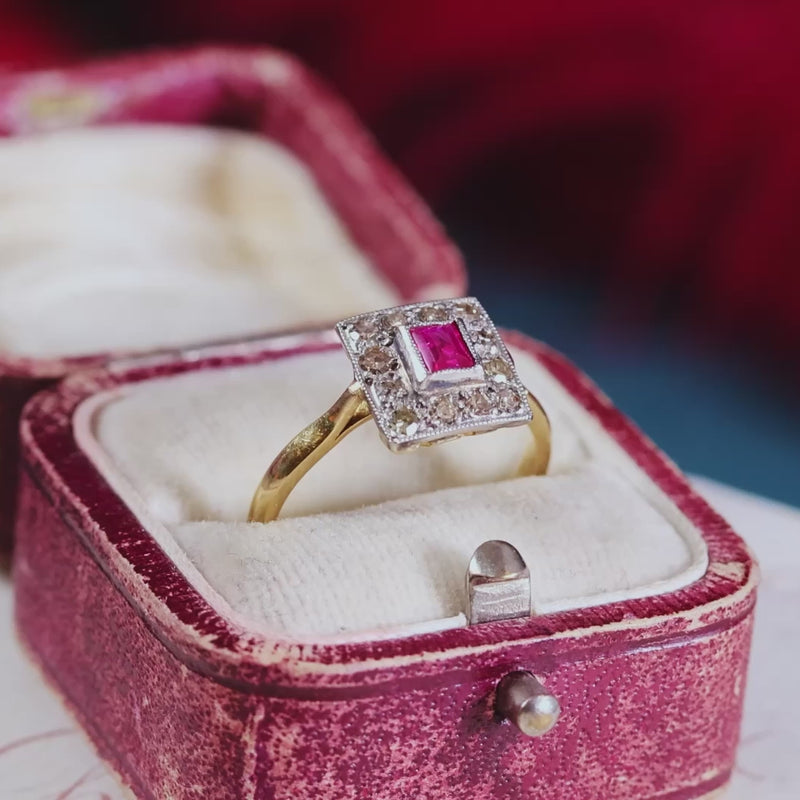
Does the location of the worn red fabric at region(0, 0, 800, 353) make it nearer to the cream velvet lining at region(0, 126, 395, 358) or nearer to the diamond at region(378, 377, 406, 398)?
the cream velvet lining at region(0, 126, 395, 358)

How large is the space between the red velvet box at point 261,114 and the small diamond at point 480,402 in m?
0.42

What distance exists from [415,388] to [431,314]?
0.05 metres

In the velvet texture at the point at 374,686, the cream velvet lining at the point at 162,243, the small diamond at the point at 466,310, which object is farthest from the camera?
the cream velvet lining at the point at 162,243

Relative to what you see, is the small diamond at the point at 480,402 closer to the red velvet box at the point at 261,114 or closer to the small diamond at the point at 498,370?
the small diamond at the point at 498,370

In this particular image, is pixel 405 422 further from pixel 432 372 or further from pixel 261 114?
pixel 261 114

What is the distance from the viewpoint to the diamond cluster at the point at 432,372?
0.65 meters

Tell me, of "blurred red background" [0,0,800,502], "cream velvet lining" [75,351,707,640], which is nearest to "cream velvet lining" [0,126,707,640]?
"cream velvet lining" [75,351,707,640]

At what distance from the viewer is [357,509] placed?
0.72 meters

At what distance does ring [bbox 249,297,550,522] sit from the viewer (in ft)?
2.15

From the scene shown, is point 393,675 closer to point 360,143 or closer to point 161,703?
point 161,703

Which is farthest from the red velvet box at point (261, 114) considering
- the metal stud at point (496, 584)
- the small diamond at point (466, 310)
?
the metal stud at point (496, 584)

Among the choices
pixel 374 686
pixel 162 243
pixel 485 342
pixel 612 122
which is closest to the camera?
pixel 374 686

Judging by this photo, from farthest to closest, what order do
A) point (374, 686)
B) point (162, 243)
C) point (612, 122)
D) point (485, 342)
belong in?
point (612, 122), point (162, 243), point (485, 342), point (374, 686)

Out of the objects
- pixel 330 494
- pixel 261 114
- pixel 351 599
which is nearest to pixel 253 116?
pixel 261 114
